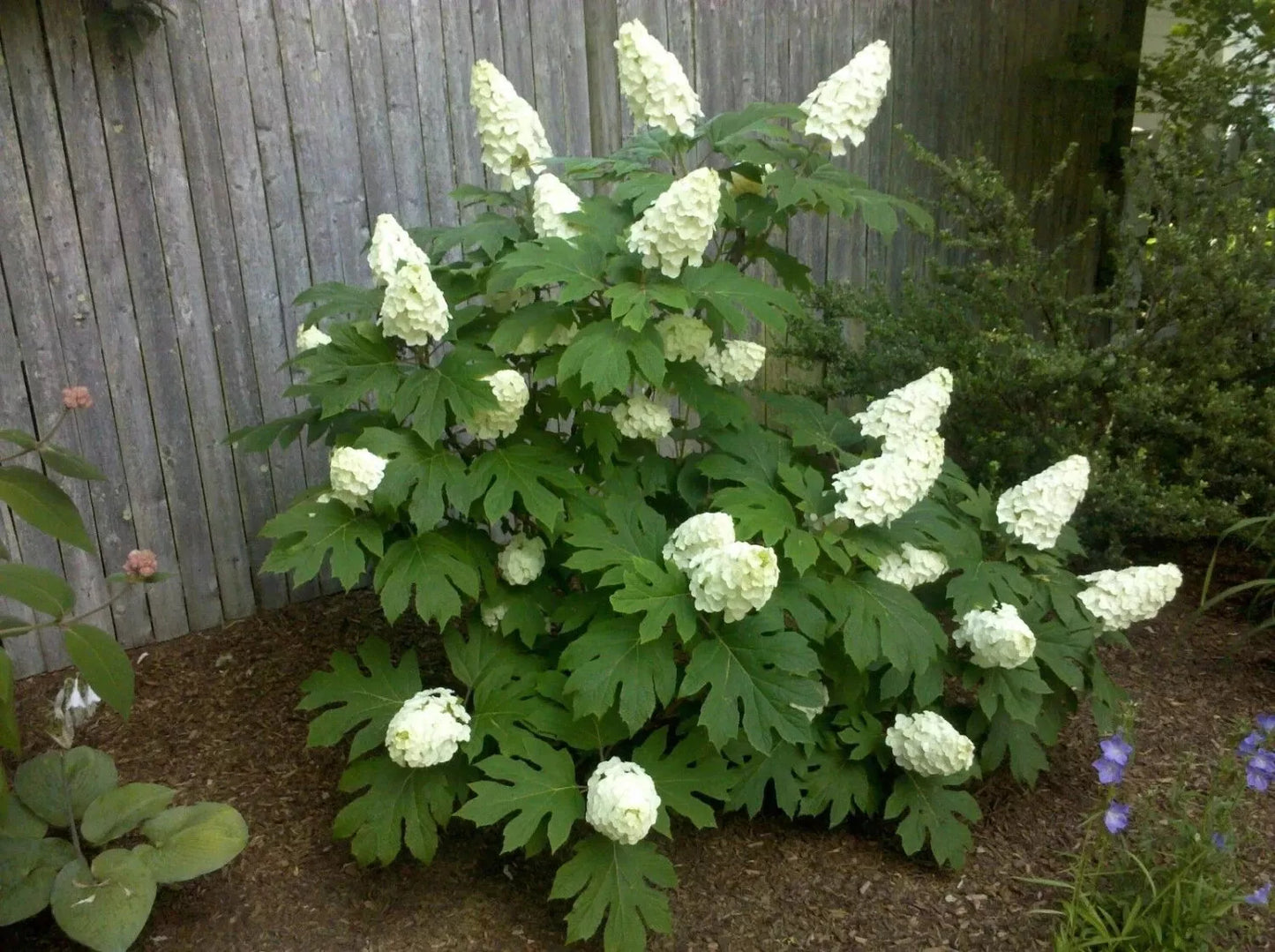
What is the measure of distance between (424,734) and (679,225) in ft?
3.89

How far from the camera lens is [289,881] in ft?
7.82

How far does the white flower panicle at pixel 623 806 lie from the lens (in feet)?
6.56

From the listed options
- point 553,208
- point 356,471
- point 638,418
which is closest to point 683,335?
point 638,418

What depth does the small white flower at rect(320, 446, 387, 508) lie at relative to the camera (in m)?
2.11

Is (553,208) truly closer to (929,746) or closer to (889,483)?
(889,483)

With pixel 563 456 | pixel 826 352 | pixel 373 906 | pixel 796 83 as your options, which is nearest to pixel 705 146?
pixel 796 83

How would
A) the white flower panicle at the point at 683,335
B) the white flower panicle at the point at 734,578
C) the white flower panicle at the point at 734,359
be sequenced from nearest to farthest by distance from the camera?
the white flower panicle at the point at 734,578 → the white flower panicle at the point at 683,335 → the white flower panicle at the point at 734,359

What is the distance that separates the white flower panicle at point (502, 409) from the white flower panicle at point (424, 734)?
0.61 m

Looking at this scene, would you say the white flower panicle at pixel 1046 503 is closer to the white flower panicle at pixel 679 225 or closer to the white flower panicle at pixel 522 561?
the white flower panicle at pixel 679 225

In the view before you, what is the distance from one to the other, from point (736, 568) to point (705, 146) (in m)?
2.65

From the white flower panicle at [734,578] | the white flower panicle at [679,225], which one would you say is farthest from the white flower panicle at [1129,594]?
the white flower panicle at [679,225]

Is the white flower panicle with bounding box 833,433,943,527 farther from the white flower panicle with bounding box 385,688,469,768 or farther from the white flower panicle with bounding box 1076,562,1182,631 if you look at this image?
the white flower panicle with bounding box 385,688,469,768

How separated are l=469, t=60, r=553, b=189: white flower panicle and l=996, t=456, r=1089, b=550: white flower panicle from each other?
147 cm

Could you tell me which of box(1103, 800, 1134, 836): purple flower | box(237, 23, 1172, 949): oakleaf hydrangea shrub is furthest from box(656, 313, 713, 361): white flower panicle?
box(1103, 800, 1134, 836): purple flower
